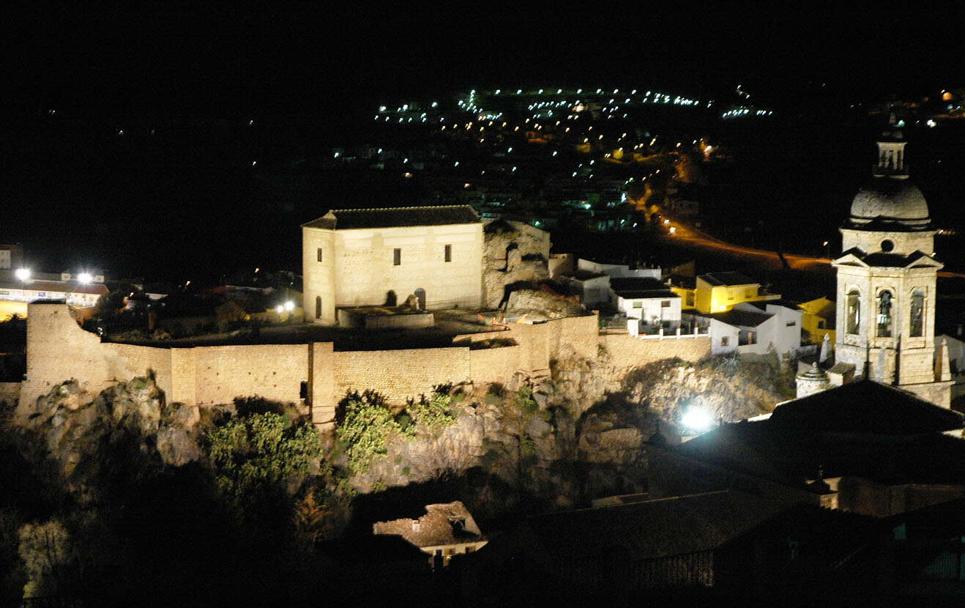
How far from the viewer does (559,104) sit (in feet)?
319

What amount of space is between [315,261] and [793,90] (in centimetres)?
5637

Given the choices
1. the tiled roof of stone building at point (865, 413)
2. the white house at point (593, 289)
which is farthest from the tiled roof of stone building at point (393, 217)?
the tiled roof of stone building at point (865, 413)

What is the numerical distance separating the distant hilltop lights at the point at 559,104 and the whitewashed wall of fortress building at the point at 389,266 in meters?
52.1

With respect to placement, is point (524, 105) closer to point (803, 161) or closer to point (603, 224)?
point (803, 161)

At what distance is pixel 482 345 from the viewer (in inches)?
1254

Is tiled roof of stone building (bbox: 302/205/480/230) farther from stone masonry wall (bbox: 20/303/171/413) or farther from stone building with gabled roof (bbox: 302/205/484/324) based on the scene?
stone masonry wall (bbox: 20/303/171/413)

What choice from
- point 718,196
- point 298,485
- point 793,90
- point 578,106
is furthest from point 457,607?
point 578,106

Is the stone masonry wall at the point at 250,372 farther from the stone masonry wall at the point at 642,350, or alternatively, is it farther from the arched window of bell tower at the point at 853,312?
the arched window of bell tower at the point at 853,312

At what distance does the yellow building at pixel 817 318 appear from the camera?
37938mm

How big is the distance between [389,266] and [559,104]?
64.8m

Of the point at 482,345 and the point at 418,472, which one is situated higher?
the point at 482,345

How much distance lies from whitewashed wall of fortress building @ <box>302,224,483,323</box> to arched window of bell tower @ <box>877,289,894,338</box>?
11.8 m

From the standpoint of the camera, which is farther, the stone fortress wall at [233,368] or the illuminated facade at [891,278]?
the stone fortress wall at [233,368]

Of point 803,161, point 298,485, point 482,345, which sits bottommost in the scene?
point 298,485
